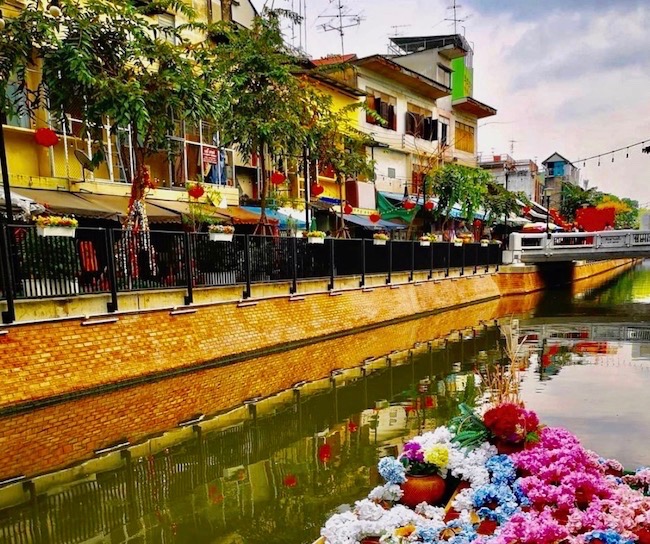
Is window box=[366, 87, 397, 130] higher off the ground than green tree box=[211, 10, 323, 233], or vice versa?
window box=[366, 87, 397, 130]

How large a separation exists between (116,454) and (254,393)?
108 inches

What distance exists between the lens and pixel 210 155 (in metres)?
15.3

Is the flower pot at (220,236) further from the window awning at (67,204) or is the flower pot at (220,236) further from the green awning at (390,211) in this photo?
the green awning at (390,211)

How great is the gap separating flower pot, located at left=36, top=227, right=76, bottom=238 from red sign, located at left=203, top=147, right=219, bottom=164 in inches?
316

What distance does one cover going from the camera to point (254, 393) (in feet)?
27.6

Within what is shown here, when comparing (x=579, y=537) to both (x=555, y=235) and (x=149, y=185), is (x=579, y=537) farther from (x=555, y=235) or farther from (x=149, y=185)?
(x=555, y=235)

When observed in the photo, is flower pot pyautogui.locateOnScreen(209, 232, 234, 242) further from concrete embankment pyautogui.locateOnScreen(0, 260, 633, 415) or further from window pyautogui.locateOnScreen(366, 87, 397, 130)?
window pyautogui.locateOnScreen(366, 87, 397, 130)

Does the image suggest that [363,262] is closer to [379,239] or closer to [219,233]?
[379,239]

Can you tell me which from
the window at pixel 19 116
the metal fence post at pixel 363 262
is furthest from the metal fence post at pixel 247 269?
the window at pixel 19 116

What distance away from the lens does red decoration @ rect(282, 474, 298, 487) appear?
5273 millimetres

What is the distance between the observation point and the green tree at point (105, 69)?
316 inches

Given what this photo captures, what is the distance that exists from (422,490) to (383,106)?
73.9 ft

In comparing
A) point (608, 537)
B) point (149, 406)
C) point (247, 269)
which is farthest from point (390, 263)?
point (608, 537)

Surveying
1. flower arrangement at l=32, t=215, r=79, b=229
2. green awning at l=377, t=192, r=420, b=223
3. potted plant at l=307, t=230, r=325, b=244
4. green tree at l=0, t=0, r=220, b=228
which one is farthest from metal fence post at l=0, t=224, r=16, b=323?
green awning at l=377, t=192, r=420, b=223
